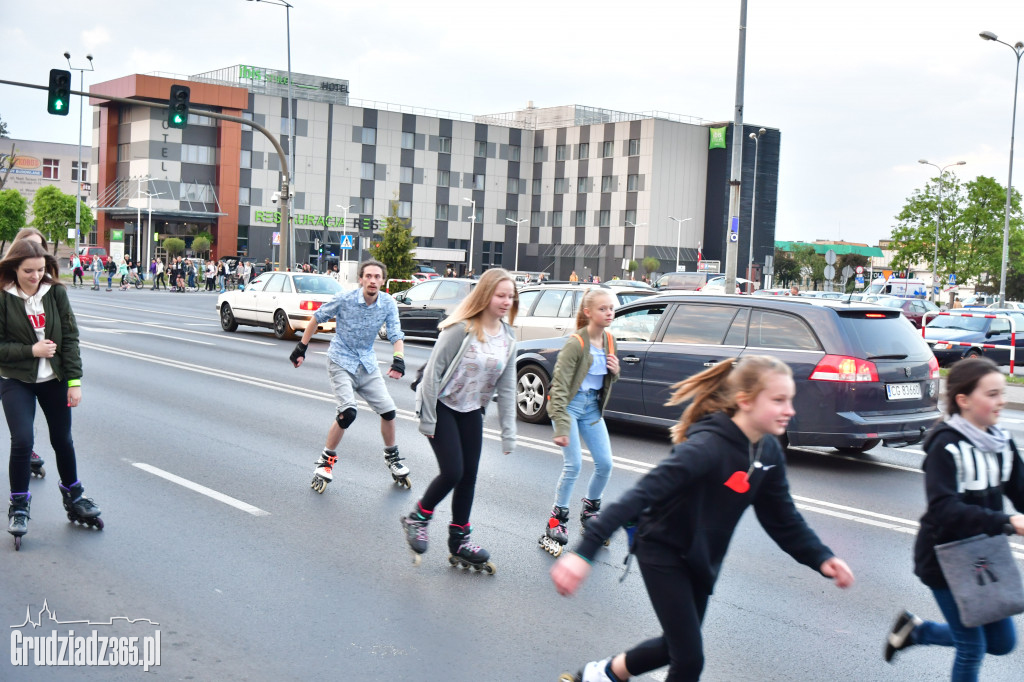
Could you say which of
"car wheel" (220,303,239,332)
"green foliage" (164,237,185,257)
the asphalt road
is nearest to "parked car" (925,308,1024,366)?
the asphalt road

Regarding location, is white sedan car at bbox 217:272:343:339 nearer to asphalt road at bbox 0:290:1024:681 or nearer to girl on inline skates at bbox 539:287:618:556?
asphalt road at bbox 0:290:1024:681

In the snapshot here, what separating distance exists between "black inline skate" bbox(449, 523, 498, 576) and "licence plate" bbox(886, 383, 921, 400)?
4949 mm

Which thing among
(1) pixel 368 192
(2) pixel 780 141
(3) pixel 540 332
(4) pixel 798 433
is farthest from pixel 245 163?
(4) pixel 798 433

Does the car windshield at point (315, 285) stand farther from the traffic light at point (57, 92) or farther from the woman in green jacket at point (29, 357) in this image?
the woman in green jacket at point (29, 357)

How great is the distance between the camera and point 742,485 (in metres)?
3.45

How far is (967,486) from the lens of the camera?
12.4 feet

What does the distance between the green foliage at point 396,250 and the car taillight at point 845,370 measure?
31129 mm

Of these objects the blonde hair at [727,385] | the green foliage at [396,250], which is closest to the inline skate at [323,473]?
the blonde hair at [727,385]

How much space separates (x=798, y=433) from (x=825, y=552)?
588cm

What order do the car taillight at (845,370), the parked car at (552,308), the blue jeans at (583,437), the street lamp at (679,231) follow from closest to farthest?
the blue jeans at (583,437) → the car taillight at (845,370) → the parked car at (552,308) → the street lamp at (679,231)

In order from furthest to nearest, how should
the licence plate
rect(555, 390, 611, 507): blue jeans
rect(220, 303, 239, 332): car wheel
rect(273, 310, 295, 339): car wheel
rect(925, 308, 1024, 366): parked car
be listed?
rect(220, 303, 239, 332): car wheel < rect(925, 308, 1024, 366): parked car < rect(273, 310, 295, 339): car wheel < the licence plate < rect(555, 390, 611, 507): blue jeans

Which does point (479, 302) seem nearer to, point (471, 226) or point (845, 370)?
point (845, 370)

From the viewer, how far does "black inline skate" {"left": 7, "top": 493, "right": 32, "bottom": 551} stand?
5.99m

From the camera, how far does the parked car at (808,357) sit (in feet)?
30.2
